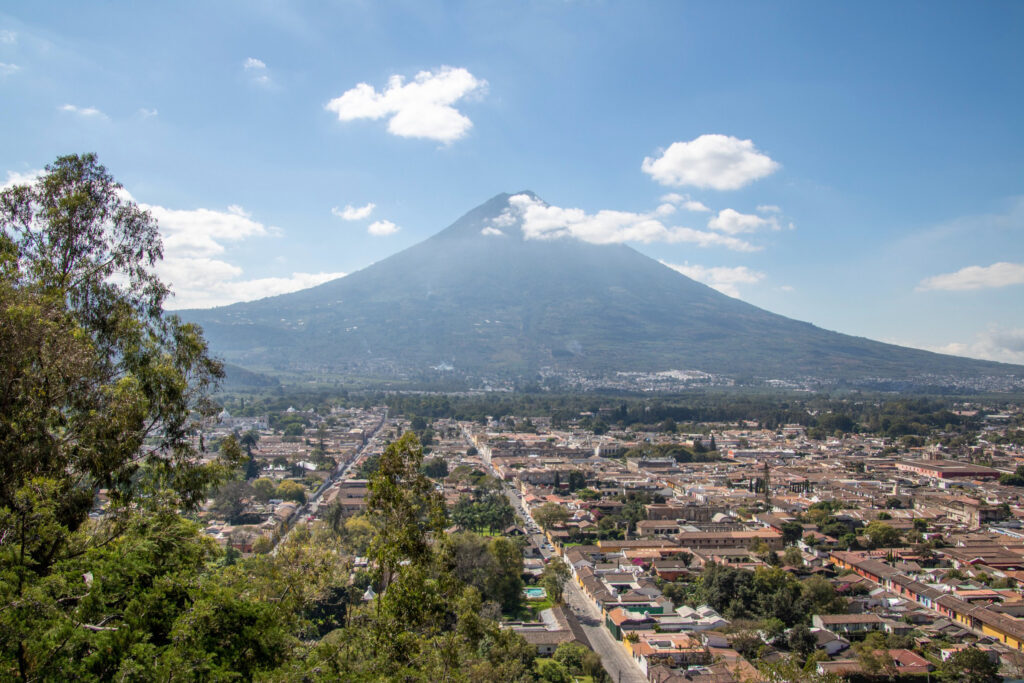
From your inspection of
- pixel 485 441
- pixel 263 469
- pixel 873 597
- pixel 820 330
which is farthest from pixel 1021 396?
pixel 263 469

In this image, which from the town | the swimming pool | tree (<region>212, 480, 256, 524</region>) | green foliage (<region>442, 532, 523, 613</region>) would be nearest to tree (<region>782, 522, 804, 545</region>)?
the town

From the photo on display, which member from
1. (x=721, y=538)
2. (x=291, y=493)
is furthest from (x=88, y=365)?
(x=291, y=493)

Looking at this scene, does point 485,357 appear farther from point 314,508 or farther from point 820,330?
point 314,508

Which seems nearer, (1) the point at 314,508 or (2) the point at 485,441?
(1) the point at 314,508

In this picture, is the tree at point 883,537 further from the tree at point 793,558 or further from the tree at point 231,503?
the tree at point 231,503

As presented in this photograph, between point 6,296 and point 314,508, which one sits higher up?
point 6,296

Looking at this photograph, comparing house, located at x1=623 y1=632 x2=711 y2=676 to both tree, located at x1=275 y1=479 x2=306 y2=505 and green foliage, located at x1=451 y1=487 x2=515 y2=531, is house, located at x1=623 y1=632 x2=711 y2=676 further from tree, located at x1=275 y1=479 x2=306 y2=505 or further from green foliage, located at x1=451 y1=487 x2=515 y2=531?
tree, located at x1=275 y1=479 x2=306 y2=505
